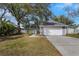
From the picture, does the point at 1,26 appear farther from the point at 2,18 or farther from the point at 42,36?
the point at 42,36

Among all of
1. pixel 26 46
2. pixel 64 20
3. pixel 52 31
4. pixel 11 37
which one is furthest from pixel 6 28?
pixel 64 20

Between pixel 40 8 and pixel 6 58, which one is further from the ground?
pixel 40 8

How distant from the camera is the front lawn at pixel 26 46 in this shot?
7234 millimetres

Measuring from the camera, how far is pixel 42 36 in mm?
7367

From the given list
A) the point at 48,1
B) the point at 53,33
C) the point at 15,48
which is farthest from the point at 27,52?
the point at 48,1

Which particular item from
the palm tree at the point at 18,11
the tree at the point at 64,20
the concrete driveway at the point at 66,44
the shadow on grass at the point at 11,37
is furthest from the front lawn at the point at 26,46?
the tree at the point at 64,20

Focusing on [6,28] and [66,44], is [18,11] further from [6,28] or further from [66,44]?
[66,44]

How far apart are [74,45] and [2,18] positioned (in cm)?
177

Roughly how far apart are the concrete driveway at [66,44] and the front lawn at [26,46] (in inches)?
4.2

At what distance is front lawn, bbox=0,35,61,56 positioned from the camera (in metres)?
7.23

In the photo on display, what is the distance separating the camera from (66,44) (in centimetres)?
728

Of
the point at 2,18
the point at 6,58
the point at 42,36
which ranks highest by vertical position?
the point at 2,18

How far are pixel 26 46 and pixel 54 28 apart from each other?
0.78m

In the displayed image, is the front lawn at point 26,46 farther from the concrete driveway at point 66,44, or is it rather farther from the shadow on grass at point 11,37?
the concrete driveway at point 66,44
